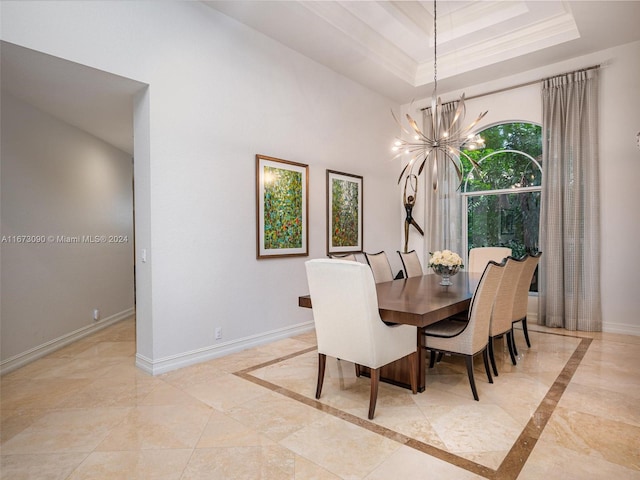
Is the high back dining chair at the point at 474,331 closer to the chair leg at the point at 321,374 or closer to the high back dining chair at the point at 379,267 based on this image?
the chair leg at the point at 321,374

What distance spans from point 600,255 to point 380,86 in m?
3.60

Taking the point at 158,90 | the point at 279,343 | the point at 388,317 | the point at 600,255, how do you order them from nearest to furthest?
1. the point at 388,317
2. the point at 158,90
3. the point at 279,343
4. the point at 600,255

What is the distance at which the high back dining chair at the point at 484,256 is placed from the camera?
4.51 meters

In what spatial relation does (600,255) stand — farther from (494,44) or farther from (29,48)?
(29,48)

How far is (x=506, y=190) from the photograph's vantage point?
5430 millimetres

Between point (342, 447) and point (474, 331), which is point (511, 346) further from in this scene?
point (342, 447)

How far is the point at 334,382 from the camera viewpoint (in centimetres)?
302

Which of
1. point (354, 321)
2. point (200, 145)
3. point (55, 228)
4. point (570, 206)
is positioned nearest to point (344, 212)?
point (200, 145)

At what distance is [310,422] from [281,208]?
245 centimetres

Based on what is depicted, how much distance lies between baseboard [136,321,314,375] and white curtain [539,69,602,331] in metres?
3.25

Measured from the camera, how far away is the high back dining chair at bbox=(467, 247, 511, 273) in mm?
4512

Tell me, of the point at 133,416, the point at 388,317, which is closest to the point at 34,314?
the point at 133,416

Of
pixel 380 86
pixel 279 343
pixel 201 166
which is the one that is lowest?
pixel 279 343

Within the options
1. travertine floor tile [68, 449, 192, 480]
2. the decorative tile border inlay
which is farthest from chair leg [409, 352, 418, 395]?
travertine floor tile [68, 449, 192, 480]
